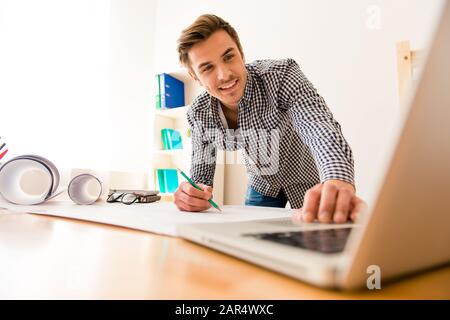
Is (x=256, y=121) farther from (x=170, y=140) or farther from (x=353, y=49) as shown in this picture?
(x=170, y=140)

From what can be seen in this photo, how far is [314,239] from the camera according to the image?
0.30 meters

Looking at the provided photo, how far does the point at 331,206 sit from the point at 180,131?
2315 millimetres

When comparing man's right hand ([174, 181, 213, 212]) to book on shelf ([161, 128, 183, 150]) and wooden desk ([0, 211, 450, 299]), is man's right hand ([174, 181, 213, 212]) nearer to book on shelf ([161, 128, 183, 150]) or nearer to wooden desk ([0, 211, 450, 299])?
wooden desk ([0, 211, 450, 299])

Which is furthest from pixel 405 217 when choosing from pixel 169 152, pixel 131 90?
pixel 131 90

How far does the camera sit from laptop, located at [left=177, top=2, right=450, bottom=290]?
185mm

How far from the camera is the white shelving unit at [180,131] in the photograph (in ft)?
8.00

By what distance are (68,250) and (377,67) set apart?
6.29ft

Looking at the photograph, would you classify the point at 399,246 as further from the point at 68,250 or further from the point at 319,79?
the point at 319,79

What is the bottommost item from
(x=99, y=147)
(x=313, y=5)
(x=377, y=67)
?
(x=99, y=147)

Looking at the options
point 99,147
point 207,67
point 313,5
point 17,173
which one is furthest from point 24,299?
point 313,5

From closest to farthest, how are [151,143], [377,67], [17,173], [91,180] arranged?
1. [17,173]
2. [91,180]
3. [377,67]
4. [151,143]

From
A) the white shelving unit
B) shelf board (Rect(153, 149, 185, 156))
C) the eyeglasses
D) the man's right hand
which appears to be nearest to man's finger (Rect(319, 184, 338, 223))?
the man's right hand

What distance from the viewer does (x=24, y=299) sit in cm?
21

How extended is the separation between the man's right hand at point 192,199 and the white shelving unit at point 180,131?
1482 millimetres
